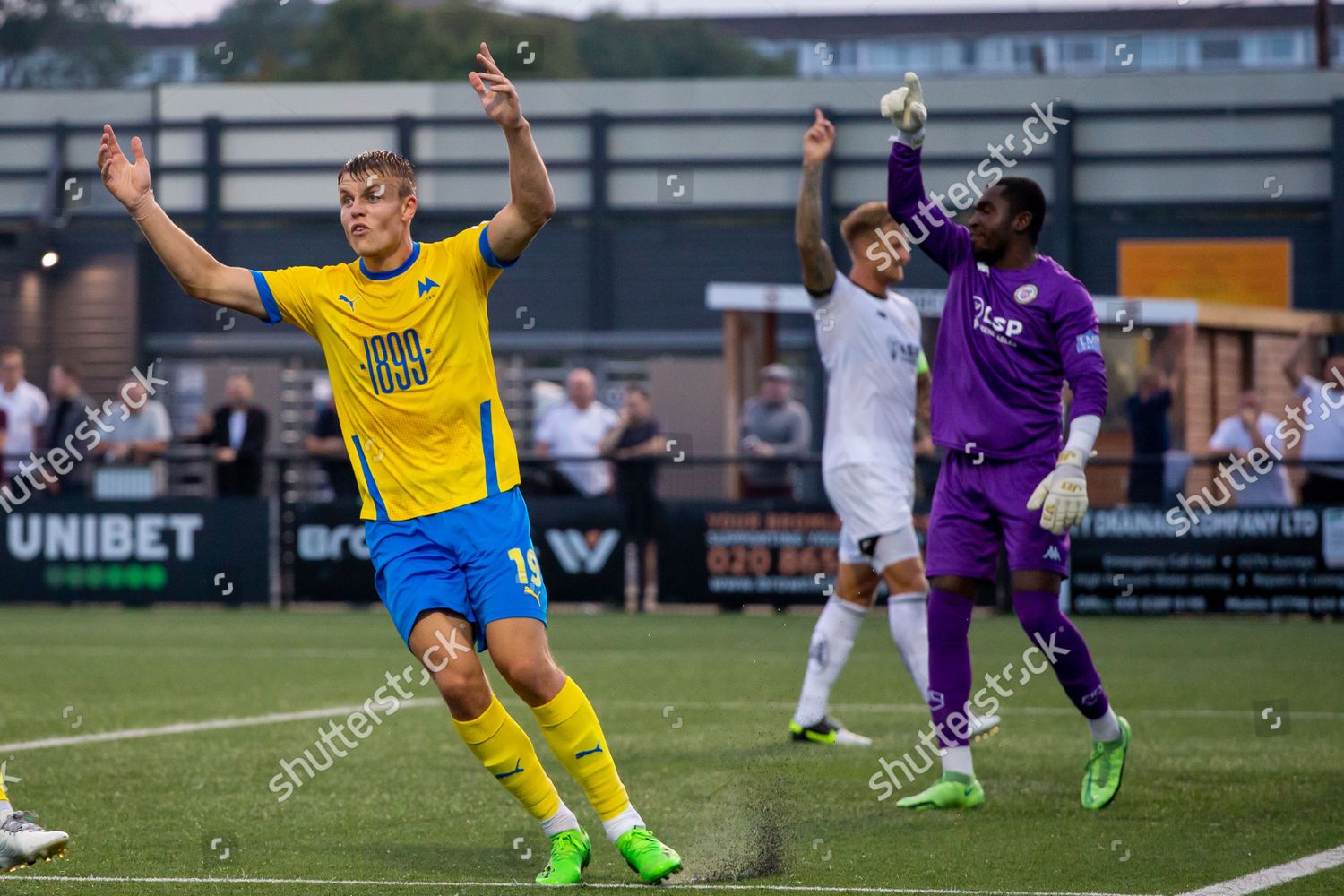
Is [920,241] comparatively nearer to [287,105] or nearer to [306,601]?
[306,601]

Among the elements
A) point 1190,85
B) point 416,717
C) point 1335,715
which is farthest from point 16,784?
point 1190,85

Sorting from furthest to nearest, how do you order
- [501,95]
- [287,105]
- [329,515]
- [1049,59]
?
[1049,59], [287,105], [329,515], [501,95]

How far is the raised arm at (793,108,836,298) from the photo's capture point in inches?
276

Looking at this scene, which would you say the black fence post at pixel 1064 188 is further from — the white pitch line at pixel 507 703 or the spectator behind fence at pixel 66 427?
the white pitch line at pixel 507 703

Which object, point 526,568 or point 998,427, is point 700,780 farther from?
point 526,568

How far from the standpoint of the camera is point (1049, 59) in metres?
54.0

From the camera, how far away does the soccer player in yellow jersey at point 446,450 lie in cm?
512

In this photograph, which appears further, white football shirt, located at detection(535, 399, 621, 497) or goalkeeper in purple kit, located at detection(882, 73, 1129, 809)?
white football shirt, located at detection(535, 399, 621, 497)

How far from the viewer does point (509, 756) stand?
525 cm

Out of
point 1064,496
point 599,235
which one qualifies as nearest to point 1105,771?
point 1064,496

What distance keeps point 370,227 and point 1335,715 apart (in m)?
6.31

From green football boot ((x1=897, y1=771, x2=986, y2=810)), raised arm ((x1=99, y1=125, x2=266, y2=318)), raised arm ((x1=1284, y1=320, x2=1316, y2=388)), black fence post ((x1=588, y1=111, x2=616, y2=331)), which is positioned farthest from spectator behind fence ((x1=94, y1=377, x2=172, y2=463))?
black fence post ((x1=588, y1=111, x2=616, y2=331))

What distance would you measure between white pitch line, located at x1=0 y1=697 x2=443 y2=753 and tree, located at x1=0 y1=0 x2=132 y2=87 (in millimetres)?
32021

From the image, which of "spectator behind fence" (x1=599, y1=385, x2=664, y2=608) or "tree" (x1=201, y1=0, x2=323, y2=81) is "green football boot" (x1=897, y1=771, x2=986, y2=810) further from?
"tree" (x1=201, y1=0, x2=323, y2=81)
